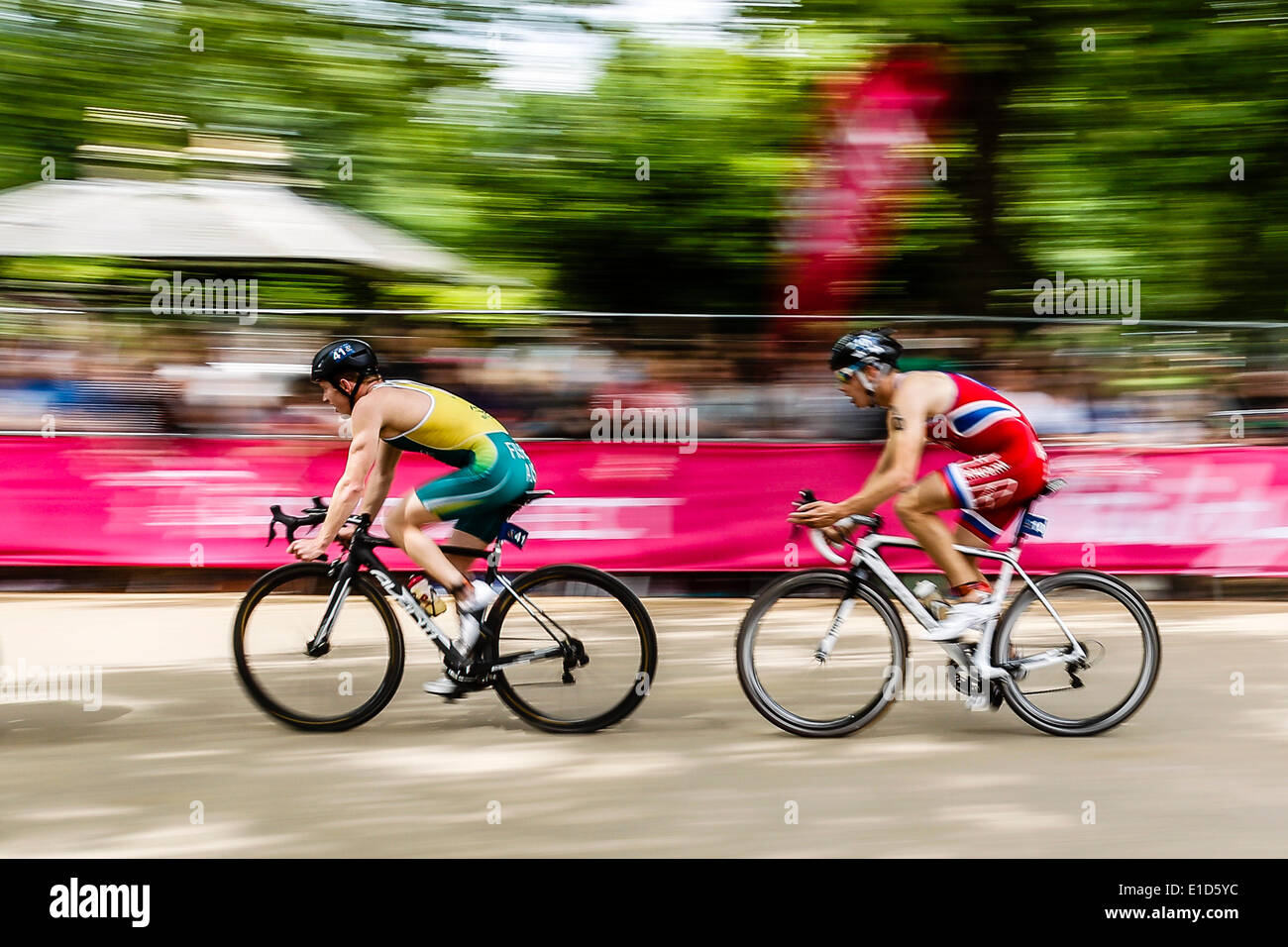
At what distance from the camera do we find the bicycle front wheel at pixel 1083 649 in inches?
211

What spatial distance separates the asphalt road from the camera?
14.0 feet

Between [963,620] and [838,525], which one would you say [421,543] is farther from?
[963,620]

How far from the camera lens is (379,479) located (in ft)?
18.6

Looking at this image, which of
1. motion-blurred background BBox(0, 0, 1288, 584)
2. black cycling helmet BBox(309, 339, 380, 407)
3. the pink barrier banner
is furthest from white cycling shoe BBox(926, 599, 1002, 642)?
motion-blurred background BBox(0, 0, 1288, 584)

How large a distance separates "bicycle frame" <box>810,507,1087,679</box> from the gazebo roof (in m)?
7.79

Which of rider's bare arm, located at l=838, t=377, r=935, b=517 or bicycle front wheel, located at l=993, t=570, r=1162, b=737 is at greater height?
rider's bare arm, located at l=838, t=377, r=935, b=517

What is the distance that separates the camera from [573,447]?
905cm

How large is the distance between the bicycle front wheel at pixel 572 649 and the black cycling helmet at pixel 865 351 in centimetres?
133

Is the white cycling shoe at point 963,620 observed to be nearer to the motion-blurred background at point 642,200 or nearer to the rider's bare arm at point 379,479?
the rider's bare arm at point 379,479

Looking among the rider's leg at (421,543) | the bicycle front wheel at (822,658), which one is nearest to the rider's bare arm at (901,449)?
the bicycle front wheel at (822,658)

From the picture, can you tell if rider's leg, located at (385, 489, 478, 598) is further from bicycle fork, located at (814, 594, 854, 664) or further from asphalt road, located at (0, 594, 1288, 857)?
bicycle fork, located at (814, 594, 854, 664)
